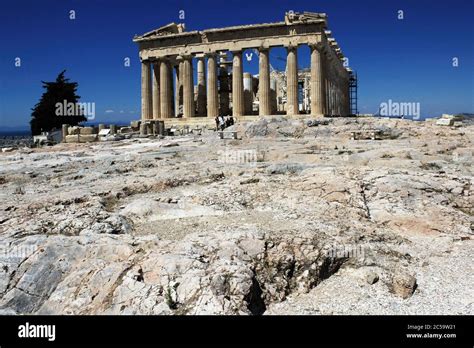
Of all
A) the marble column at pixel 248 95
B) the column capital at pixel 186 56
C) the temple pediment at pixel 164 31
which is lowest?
the marble column at pixel 248 95

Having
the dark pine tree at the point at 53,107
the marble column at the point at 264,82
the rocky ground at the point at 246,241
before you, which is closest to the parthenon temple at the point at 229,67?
the marble column at the point at 264,82

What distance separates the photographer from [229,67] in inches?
1911

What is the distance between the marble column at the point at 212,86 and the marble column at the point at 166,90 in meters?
4.66

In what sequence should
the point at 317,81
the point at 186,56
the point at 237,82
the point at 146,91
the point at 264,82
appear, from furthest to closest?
the point at 146,91 < the point at 186,56 < the point at 237,82 < the point at 264,82 < the point at 317,81

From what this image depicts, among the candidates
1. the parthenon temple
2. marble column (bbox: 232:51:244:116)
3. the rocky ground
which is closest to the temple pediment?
the parthenon temple

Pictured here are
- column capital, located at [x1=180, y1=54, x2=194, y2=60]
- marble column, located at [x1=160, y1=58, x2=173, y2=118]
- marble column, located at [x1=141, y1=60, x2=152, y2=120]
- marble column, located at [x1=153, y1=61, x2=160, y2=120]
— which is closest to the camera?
column capital, located at [x1=180, y1=54, x2=194, y2=60]

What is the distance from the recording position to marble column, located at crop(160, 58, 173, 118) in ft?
143

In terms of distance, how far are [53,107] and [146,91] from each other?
688 inches

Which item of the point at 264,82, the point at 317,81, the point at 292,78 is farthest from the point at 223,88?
the point at 317,81

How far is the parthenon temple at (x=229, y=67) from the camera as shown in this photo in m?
37.5

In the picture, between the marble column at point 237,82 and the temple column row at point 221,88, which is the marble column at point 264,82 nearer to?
the temple column row at point 221,88

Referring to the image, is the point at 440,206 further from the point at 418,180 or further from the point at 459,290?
the point at 459,290

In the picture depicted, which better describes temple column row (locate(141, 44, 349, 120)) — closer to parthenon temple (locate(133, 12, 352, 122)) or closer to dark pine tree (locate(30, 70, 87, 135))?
parthenon temple (locate(133, 12, 352, 122))

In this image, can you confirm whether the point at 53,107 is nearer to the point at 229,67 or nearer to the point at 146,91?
the point at 146,91
